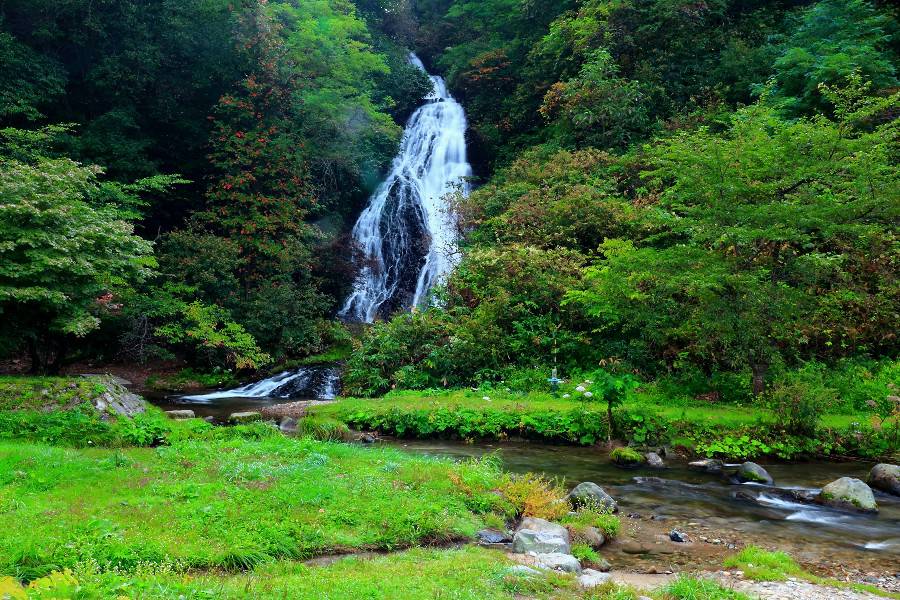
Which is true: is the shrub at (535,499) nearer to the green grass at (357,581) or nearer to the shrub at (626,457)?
the green grass at (357,581)

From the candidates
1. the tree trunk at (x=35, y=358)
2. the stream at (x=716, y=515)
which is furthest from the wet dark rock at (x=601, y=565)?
the tree trunk at (x=35, y=358)

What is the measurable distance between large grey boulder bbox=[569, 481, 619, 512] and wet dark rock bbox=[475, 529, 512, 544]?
5.76 ft

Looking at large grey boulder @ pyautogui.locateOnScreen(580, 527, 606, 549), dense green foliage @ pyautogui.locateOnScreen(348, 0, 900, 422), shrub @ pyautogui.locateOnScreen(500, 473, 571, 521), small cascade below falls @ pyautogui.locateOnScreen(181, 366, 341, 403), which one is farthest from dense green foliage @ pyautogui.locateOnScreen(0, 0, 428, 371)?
large grey boulder @ pyautogui.locateOnScreen(580, 527, 606, 549)

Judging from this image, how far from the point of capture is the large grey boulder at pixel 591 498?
364 inches

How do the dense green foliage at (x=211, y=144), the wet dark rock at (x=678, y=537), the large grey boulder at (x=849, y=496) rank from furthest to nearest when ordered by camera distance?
the dense green foliage at (x=211, y=144) < the large grey boulder at (x=849, y=496) < the wet dark rock at (x=678, y=537)

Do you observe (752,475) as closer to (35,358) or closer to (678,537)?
(678,537)

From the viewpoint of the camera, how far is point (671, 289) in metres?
15.5

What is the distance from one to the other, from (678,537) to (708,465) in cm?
454

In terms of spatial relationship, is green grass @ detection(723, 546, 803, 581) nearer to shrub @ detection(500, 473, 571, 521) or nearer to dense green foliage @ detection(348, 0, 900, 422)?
shrub @ detection(500, 473, 571, 521)

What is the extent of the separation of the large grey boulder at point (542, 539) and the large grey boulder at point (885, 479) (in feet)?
22.4

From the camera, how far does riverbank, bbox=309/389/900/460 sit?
12.9 metres

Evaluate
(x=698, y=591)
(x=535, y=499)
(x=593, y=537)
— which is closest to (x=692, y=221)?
(x=535, y=499)

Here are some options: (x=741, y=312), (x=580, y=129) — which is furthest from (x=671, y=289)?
(x=580, y=129)

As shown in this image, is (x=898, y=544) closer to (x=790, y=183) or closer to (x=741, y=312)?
(x=741, y=312)
